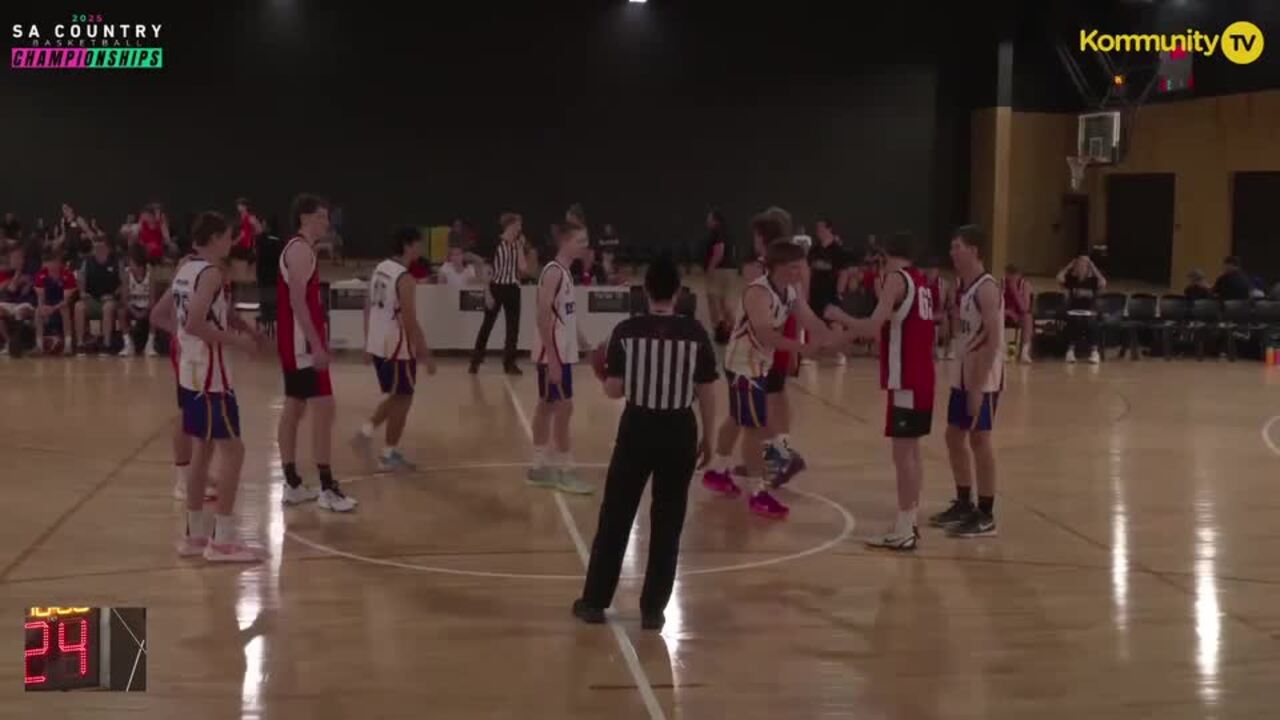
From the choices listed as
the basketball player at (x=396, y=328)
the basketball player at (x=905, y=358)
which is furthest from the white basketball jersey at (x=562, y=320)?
the basketball player at (x=905, y=358)

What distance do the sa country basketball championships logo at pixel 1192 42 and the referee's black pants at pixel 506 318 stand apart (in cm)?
1514

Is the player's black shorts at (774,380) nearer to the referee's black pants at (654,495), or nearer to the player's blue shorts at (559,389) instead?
the player's blue shorts at (559,389)

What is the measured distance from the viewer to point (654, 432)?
636 cm

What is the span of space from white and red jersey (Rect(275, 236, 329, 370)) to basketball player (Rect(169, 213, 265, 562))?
3.15 ft

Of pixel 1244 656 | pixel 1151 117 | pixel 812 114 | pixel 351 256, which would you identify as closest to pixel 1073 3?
pixel 1151 117

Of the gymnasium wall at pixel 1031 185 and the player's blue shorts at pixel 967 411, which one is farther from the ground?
the gymnasium wall at pixel 1031 185

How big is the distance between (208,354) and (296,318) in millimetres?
1164

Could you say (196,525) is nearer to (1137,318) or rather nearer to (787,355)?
(787,355)

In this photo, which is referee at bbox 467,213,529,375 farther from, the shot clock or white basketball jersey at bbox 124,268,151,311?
the shot clock

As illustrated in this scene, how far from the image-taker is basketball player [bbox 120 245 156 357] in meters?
17.1

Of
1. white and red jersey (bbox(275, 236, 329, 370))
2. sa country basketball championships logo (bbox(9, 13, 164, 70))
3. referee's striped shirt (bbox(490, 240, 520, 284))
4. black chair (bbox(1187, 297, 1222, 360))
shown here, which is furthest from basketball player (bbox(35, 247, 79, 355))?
black chair (bbox(1187, 297, 1222, 360))

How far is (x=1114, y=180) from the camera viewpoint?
30.0m

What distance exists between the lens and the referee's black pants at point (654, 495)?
637 cm

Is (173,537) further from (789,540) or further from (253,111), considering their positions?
(253,111)
